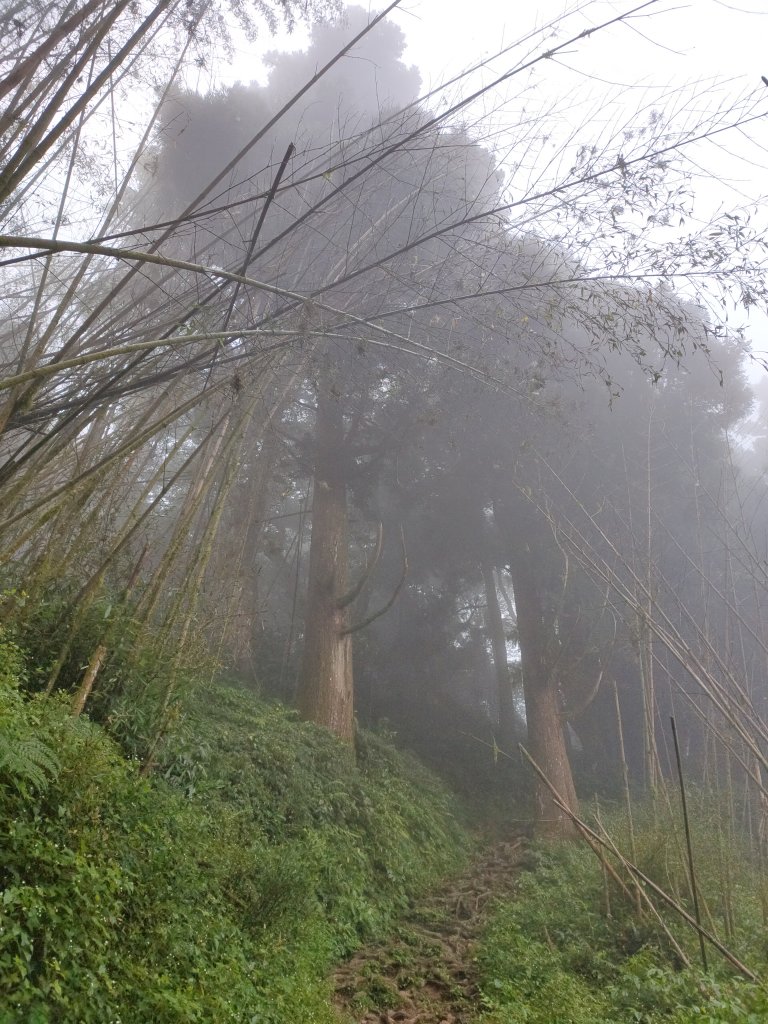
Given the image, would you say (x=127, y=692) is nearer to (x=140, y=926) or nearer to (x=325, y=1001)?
(x=140, y=926)

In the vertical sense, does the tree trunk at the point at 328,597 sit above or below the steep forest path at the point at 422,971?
above

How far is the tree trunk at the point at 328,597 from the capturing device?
24.4 ft

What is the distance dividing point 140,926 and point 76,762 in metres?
0.61

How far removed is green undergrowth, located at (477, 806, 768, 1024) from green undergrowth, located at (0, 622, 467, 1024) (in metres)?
0.92

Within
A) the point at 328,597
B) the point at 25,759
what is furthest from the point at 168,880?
the point at 328,597

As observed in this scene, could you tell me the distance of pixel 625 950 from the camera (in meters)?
4.02

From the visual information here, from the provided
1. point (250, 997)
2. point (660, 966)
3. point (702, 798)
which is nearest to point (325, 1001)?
point (250, 997)

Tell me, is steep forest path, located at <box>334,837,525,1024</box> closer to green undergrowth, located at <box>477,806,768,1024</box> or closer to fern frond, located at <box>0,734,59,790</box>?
green undergrowth, located at <box>477,806,768,1024</box>

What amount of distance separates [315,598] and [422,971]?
460cm

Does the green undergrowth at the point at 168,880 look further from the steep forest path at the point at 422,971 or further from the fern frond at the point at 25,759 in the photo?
the steep forest path at the point at 422,971

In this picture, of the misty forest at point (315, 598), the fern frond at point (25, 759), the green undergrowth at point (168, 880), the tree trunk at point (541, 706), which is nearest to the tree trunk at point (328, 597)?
the misty forest at point (315, 598)

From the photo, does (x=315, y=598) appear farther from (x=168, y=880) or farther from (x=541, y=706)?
(x=168, y=880)

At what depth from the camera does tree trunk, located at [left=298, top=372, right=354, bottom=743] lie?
7.43 m

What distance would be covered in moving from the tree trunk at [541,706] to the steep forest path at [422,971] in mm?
2899
